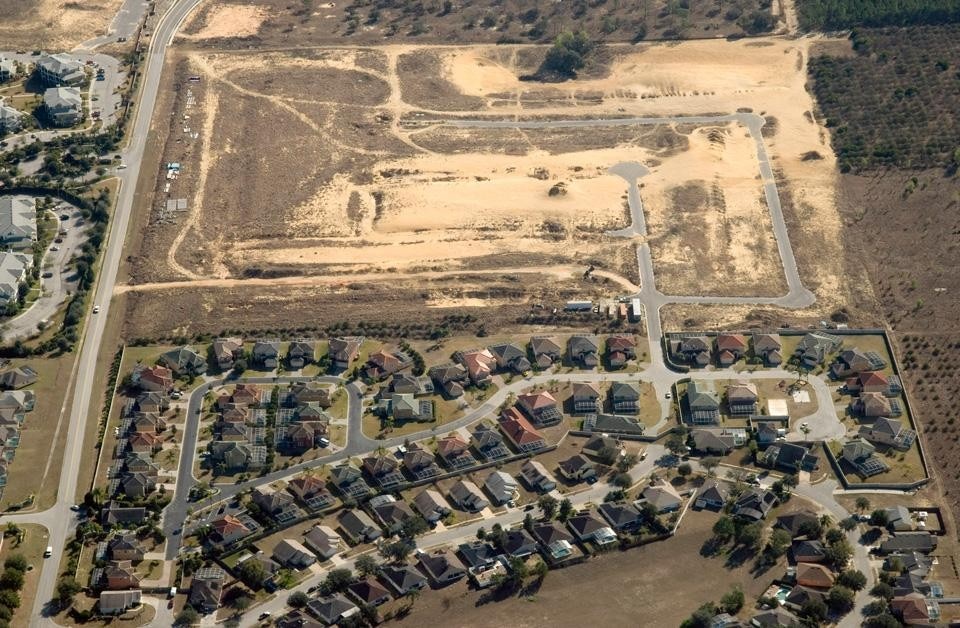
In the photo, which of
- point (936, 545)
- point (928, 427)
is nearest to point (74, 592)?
point (936, 545)

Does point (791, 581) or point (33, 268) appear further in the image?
point (33, 268)

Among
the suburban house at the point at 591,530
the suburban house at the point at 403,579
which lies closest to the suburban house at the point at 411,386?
the suburban house at the point at 591,530

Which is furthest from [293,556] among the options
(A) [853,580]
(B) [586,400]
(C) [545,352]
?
(A) [853,580]

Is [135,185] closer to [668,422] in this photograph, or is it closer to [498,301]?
[498,301]

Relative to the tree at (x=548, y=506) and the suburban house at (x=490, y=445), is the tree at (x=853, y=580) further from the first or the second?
the suburban house at (x=490, y=445)

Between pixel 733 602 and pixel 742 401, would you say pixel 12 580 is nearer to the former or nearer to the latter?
pixel 733 602

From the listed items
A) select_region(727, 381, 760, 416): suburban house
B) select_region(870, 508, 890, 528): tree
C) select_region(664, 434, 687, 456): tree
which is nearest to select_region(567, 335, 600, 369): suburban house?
select_region(664, 434, 687, 456): tree
